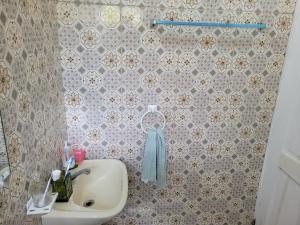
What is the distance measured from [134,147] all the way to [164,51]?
71 cm

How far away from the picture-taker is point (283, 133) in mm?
1573

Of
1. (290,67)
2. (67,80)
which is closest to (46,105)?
(67,80)

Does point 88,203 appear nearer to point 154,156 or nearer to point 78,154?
point 78,154

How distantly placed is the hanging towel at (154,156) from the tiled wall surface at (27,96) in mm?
590

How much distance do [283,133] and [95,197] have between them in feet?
4.47

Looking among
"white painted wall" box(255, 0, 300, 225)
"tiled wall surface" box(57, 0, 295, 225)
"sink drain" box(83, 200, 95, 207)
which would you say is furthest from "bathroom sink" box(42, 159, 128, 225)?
"white painted wall" box(255, 0, 300, 225)

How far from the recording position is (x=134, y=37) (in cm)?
143

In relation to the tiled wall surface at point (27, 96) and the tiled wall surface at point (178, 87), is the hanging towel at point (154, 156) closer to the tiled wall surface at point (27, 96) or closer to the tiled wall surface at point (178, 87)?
the tiled wall surface at point (178, 87)

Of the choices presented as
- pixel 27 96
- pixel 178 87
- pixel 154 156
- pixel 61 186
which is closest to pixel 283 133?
pixel 178 87

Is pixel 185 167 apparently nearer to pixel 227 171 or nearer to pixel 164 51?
pixel 227 171

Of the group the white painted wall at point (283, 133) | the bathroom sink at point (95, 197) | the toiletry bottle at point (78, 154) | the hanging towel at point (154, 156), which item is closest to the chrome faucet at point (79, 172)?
the bathroom sink at point (95, 197)

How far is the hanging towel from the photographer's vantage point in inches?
61.2

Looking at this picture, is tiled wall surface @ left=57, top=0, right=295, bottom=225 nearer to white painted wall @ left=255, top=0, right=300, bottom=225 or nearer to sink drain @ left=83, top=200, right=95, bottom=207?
white painted wall @ left=255, top=0, right=300, bottom=225

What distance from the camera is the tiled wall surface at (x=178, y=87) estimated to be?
4.64 ft
